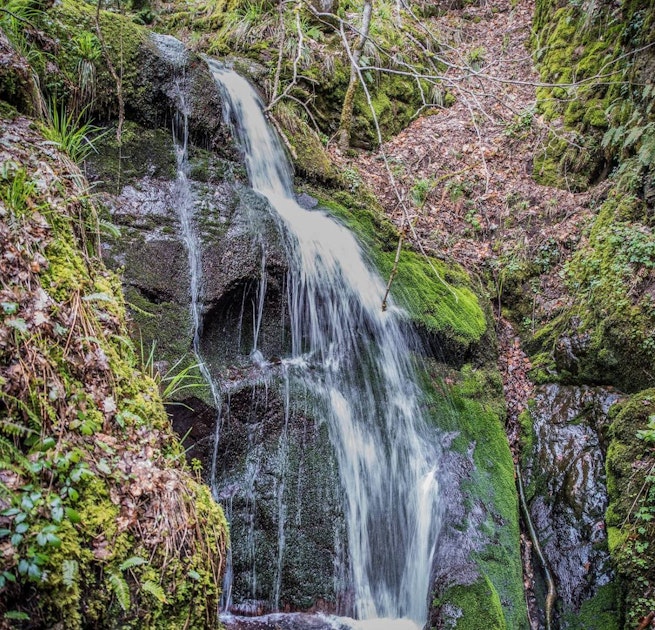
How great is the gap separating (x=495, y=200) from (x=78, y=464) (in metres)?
7.72

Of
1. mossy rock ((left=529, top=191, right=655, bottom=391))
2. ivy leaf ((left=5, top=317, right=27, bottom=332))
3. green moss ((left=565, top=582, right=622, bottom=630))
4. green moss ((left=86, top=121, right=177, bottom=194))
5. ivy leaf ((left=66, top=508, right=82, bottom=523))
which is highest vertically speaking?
green moss ((left=86, top=121, right=177, bottom=194))

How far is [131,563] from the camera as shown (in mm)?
1950

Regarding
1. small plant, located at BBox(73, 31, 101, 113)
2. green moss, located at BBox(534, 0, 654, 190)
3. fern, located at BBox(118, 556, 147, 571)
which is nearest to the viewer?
fern, located at BBox(118, 556, 147, 571)

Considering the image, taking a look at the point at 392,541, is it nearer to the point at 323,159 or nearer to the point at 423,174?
the point at 323,159

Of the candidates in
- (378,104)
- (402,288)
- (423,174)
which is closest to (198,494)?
(402,288)

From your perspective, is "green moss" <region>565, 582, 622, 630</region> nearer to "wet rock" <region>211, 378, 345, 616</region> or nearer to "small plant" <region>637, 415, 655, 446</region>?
"small plant" <region>637, 415, 655, 446</region>

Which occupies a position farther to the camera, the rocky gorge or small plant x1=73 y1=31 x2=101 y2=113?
small plant x1=73 y1=31 x2=101 y2=113

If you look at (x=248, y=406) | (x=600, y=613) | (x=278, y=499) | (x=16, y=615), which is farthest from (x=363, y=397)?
(x=16, y=615)

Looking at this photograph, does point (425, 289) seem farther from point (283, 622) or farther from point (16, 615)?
point (16, 615)

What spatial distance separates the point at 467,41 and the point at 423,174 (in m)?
6.00

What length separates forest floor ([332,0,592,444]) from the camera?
6929mm

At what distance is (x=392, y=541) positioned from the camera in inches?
163

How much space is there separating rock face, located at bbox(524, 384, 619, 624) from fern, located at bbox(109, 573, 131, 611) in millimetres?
4235

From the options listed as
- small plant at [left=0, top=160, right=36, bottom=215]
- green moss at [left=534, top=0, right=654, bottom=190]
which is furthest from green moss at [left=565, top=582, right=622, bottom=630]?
green moss at [left=534, top=0, right=654, bottom=190]
